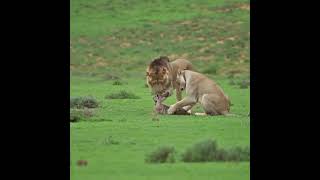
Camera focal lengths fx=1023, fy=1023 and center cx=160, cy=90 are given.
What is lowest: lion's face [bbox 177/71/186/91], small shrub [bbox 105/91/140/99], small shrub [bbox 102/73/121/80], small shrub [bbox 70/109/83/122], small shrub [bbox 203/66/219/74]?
small shrub [bbox 70/109/83/122]

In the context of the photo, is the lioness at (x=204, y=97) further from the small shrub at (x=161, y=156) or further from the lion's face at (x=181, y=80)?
the small shrub at (x=161, y=156)

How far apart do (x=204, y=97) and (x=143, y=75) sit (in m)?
18.4

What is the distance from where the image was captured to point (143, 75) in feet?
125

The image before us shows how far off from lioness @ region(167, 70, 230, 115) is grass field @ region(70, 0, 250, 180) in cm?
50

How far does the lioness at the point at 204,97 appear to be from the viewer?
784 inches

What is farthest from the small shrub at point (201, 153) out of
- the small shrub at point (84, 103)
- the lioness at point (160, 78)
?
the small shrub at point (84, 103)

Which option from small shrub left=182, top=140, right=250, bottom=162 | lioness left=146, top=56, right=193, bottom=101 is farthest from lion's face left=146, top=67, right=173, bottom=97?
small shrub left=182, top=140, right=250, bottom=162

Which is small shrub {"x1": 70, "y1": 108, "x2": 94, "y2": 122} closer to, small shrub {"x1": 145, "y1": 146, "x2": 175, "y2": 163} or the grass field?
the grass field

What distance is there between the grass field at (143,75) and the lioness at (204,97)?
0.50 metres

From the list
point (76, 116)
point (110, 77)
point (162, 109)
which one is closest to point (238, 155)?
point (76, 116)

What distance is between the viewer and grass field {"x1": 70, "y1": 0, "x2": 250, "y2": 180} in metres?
13.6

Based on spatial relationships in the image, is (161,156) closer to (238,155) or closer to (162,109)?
(238,155)
